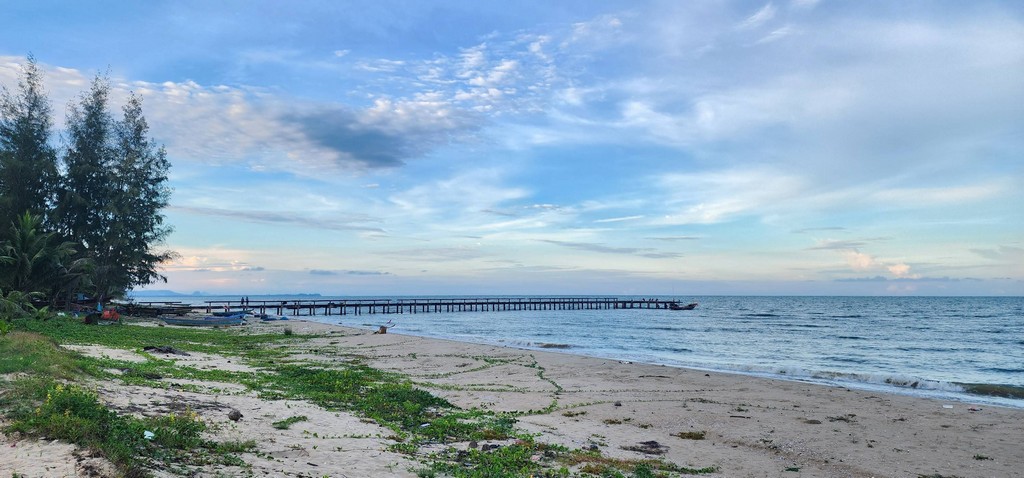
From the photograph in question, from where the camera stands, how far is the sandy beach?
8172 millimetres

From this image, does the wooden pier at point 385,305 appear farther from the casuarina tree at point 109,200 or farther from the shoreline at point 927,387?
the shoreline at point 927,387

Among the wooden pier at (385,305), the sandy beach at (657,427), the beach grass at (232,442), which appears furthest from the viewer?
the wooden pier at (385,305)

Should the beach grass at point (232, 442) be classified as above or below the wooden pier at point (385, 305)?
above

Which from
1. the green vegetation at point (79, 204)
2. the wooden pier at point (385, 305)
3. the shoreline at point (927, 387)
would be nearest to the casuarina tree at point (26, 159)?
the green vegetation at point (79, 204)

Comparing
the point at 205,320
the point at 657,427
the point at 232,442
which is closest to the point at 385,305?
the point at 205,320

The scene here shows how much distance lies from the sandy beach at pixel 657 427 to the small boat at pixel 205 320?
2601cm

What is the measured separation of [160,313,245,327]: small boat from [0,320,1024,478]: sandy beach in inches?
1024

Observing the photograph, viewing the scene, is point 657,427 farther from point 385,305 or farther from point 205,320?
point 385,305

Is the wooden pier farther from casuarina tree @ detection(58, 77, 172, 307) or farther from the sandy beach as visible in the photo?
the sandy beach

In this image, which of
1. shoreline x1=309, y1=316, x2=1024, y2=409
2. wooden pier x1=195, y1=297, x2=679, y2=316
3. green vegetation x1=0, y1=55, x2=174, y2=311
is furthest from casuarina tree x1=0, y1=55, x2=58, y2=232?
shoreline x1=309, y1=316, x2=1024, y2=409

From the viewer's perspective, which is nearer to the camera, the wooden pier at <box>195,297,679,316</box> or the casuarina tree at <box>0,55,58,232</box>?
the casuarina tree at <box>0,55,58,232</box>

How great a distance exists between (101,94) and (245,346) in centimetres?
2601

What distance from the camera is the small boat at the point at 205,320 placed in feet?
139

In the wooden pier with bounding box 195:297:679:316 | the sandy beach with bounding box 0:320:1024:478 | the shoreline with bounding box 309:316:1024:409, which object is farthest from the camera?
the wooden pier with bounding box 195:297:679:316
